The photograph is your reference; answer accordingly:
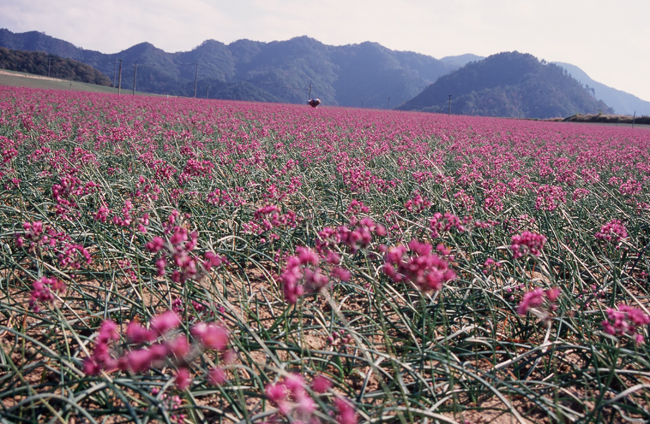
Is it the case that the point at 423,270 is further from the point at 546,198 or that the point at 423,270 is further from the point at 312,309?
the point at 546,198

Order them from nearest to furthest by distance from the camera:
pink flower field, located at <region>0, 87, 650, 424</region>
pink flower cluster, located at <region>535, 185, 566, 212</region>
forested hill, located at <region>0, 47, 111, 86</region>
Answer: pink flower field, located at <region>0, 87, 650, 424</region>
pink flower cluster, located at <region>535, 185, 566, 212</region>
forested hill, located at <region>0, 47, 111, 86</region>

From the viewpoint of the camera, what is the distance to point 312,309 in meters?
2.66

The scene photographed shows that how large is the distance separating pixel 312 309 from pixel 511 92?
15821 centimetres

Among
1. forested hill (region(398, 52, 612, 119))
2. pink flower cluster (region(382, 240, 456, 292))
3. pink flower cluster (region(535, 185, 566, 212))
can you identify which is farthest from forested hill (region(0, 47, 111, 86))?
pink flower cluster (region(382, 240, 456, 292))

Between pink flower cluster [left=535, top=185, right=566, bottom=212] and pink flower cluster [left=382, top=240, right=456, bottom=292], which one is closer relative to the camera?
pink flower cluster [left=382, top=240, right=456, bottom=292]

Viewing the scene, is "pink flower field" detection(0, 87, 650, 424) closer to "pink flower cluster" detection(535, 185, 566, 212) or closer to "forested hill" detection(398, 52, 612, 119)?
"pink flower cluster" detection(535, 185, 566, 212)

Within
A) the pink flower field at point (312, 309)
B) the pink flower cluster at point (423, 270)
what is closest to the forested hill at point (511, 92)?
the pink flower field at point (312, 309)

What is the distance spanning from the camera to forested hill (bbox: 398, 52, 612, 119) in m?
130

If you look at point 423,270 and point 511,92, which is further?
point 511,92

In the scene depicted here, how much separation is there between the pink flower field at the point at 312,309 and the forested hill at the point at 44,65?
9126 centimetres

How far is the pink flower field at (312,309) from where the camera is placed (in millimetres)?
1563

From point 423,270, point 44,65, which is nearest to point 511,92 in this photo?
point 44,65

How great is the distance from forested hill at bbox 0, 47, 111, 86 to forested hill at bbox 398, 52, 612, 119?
302ft

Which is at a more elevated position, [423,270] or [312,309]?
[423,270]
